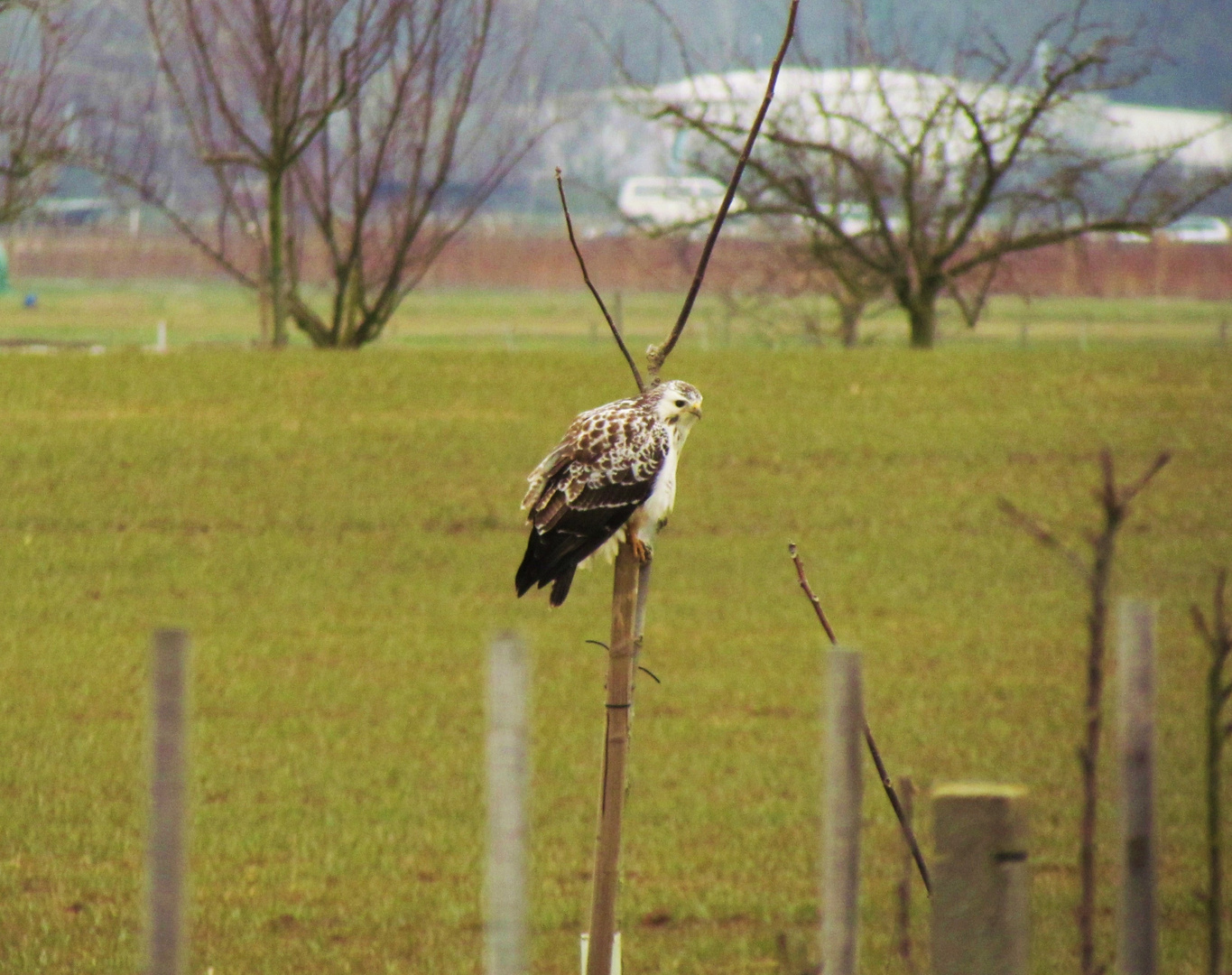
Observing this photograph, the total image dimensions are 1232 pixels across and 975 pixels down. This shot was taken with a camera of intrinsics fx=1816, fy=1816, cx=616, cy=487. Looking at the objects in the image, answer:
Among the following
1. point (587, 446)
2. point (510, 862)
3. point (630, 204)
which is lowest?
point (510, 862)

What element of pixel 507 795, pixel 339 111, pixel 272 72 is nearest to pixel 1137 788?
pixel 507 795

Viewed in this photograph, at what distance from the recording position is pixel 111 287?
221 ft

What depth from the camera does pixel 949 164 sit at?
22.8m

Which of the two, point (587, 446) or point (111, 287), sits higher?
point (111, 287)

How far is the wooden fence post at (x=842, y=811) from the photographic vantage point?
1.67m

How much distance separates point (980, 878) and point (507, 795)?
43cm

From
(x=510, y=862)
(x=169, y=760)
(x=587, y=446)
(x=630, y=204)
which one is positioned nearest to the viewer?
(x=169, y=760)

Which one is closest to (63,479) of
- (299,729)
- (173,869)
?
(299,729)

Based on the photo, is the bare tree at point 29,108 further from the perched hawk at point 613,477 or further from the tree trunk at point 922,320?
the perched hawk at point 613,477

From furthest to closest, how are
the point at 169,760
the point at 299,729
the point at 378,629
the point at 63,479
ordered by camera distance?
1. the point at 63,479
2. the point at 378,629
3. the point at 299,729
4. the point at 169,760

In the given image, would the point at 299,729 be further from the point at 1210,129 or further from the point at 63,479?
the point at 1210,129

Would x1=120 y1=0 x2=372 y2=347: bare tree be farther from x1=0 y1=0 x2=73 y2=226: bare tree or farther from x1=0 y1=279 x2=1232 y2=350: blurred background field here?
x1=0 y1=279 x2=1232 y2=350: blurred background field

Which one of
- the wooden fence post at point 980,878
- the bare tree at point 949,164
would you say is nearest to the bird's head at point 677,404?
the wooden fence post at point 980,878

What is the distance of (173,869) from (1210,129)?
21.2 m
